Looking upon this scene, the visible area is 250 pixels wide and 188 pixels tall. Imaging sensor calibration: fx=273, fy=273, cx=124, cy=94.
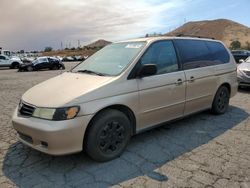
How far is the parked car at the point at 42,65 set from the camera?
25.7 m

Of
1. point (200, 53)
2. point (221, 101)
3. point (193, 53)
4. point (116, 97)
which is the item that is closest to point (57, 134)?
point (116, 97)

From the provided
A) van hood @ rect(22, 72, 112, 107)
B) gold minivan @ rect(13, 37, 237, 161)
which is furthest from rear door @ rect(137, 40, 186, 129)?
van hood @ rect(22, 72, 112, 107)

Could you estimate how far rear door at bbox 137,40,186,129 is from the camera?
13.9 ft

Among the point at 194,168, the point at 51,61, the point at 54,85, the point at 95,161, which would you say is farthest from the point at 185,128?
the point at 51,61

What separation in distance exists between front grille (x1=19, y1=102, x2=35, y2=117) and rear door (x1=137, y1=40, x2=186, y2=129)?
158 cm

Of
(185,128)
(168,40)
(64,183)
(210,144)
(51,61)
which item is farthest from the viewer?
(51,61)

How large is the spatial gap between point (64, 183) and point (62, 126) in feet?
2.28

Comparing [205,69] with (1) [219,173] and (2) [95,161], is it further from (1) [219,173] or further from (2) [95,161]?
(2) [95,161]

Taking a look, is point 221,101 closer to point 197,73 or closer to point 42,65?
point 197,73

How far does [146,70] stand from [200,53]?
1.87 meters

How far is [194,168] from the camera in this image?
3.66 metres

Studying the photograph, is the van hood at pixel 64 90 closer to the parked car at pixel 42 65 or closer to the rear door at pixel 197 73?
the rear door at pixel 197 73

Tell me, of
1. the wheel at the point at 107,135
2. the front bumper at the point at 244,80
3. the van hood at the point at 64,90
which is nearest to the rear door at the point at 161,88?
the wheel at the point at 107,135

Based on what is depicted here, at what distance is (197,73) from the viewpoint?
17.0 feet
